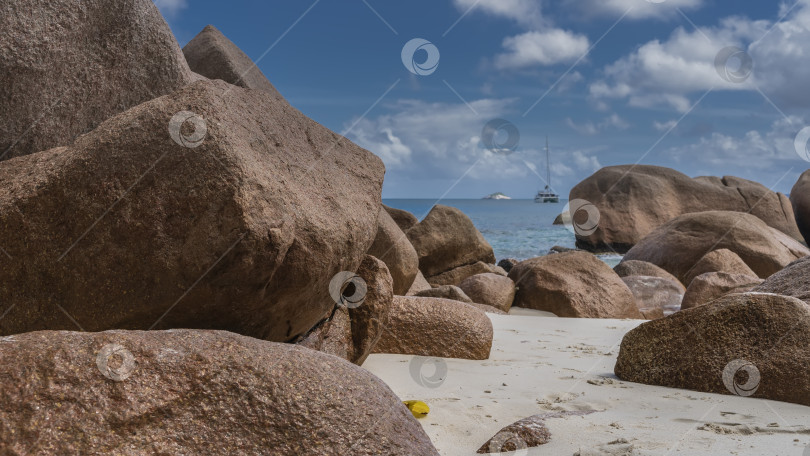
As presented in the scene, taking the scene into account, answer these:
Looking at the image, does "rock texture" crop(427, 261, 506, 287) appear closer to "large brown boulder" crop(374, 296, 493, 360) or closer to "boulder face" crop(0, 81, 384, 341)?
"large brown boulder" crop(374, 296, 493, 360)

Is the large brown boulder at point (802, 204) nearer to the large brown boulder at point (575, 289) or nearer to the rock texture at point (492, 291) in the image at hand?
the large brown boulder at point (575, 289)

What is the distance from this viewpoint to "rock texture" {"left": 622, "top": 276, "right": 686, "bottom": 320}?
9.29 metres

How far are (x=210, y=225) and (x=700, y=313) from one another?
281 cm

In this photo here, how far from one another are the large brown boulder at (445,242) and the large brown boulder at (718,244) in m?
3.58

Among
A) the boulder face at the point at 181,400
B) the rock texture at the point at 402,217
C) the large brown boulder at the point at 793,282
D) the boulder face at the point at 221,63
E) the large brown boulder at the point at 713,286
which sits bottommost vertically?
the boulder face at the point at 181,400

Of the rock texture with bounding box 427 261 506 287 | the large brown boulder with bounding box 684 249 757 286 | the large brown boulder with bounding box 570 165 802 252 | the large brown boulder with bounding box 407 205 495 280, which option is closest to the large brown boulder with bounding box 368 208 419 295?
the large brown boulder with bounding box 407 205 495 280

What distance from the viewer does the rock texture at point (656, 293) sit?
9.29 meters

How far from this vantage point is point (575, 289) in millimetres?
7980

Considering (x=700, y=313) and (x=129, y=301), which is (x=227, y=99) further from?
(x=700, y=313)

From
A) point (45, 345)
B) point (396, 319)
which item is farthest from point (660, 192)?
point (45, 345)

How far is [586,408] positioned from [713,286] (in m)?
5.24

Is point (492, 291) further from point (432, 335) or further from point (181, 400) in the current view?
point (181, 400)

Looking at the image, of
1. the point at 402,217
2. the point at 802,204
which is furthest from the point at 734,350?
the point at 802,204

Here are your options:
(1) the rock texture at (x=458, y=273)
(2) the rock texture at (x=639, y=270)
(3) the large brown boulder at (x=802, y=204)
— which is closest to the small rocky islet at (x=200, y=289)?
(2) the rock texture at (x=639, y=270)
